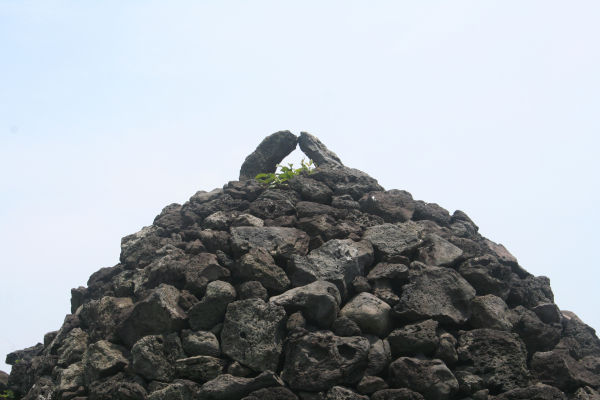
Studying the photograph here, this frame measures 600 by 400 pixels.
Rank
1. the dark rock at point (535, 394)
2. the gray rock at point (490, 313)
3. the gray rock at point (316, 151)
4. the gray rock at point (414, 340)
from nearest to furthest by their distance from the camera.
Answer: the dark rock at point (535, 394) → the gray rock at point (414, 340) → the gray rock at point (490, 313) → the gray rock at point (316, 151)

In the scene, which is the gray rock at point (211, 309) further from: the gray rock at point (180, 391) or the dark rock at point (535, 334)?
the dark rock at point (535, 334)

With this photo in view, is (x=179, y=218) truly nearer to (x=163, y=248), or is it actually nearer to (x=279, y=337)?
(x=163, y=248)

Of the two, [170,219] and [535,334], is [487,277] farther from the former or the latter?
[170,219]

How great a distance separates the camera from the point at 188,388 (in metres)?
6.33

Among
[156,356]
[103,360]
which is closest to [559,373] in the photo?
[156,356]

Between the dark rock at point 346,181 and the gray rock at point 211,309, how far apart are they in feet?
12.1

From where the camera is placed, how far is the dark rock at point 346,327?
6684 millimetres

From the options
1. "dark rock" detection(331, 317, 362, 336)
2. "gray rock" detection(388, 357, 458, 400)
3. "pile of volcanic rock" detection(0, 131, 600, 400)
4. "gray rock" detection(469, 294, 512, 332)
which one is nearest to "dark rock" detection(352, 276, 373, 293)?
"pile of volcanic rock" detection(0, 131, 600, 400)

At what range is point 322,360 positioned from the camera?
6.34 meters

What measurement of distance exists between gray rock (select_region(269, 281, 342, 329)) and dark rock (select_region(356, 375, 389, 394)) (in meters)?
0.89

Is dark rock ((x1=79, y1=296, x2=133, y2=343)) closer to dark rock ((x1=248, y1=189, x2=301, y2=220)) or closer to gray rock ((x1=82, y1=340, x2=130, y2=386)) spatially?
gray rock ((x1=82, y1=340, x2=130, y2=386))

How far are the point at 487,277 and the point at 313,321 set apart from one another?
2950 millimetres

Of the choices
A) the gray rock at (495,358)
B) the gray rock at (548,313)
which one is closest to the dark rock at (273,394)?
the gray rock at (495,358)

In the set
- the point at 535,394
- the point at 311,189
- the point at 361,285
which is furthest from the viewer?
the point at 311,189
